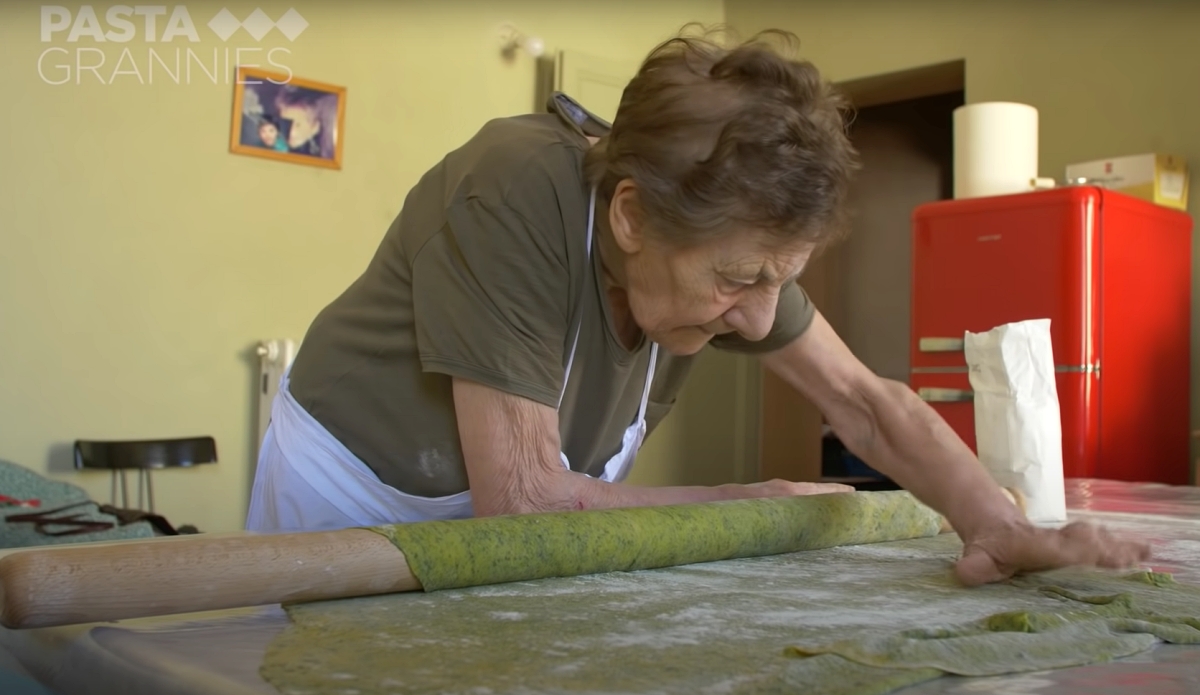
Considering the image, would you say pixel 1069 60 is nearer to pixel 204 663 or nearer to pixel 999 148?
pixel 999 148

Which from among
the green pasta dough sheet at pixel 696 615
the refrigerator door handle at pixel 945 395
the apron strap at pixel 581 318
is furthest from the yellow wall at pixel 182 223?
the green pasta dough sheet at pixel 696 615

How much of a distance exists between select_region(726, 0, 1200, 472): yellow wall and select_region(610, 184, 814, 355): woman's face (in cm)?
290

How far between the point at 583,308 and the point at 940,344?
97.6 inches

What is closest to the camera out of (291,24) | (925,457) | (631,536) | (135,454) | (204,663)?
(204,663)

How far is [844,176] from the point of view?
1.15 metres

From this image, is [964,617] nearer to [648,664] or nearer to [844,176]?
[648,664]

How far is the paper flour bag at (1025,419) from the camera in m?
1.56

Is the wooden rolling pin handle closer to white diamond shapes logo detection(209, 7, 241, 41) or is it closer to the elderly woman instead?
the elderly woman

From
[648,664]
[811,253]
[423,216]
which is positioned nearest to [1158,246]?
[811,253]

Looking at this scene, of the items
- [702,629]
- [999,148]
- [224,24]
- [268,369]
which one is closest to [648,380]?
[702,629]

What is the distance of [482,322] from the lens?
112 cm

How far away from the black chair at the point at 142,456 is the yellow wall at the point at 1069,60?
2.86 m

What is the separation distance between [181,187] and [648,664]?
3335 mm

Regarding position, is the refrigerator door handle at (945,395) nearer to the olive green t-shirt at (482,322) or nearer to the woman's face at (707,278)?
the olive green t-shirt at (482,322)
